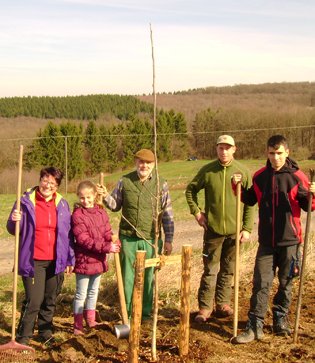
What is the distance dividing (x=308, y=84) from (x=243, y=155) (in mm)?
83513

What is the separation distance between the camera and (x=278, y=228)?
12.4 feet

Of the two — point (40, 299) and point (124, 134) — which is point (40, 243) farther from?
point (124, 134)

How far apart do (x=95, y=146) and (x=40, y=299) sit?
4553cm

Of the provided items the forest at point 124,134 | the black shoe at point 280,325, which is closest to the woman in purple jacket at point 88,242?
the black shoe at point 280,325

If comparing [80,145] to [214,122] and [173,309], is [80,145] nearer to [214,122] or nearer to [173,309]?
[214,122]

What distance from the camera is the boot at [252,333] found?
3.74 m

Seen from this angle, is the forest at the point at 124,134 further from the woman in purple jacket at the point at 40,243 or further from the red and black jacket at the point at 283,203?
the red and black jacket at the point at 283,203

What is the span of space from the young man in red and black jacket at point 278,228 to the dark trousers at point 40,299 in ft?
5.87

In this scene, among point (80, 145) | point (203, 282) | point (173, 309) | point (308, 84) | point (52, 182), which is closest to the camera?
point (52, 182)

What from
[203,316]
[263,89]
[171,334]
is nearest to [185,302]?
[171,334]

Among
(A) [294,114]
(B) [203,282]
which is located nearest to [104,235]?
(B) [203,282]

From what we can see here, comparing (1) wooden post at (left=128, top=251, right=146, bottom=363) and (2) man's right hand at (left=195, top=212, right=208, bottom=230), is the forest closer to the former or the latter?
(2) man's right hand at (left=195, top=212, right=208, bottom=230)

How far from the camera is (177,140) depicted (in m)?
57.7

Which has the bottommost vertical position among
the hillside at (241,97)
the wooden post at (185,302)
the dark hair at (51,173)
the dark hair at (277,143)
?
the wooden post at (185,302)
